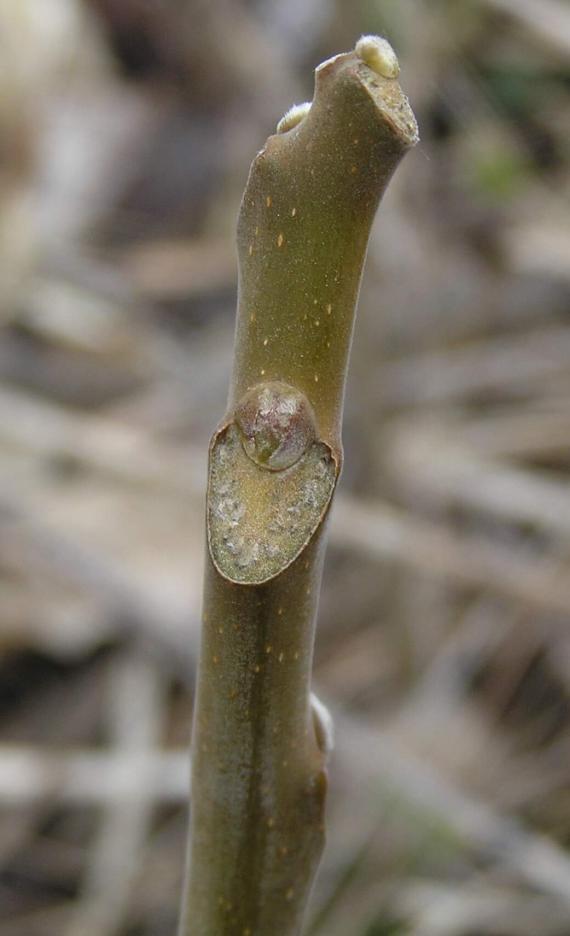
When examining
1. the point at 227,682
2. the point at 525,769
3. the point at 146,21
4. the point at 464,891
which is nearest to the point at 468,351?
the point at 525,769

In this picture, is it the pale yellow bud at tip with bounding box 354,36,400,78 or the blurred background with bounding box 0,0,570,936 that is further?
the blurred background with bounding box 0,0,570,936

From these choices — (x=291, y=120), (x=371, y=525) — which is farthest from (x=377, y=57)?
(x=371, y=525)

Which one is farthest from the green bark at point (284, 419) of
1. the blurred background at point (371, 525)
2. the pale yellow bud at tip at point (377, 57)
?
the blurred background at point (371, 525)

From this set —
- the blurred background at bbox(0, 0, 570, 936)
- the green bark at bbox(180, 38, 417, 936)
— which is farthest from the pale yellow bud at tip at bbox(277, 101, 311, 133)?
the blurred background at bbox(0, 0, 570, 936)

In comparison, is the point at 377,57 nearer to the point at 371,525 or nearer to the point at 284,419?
the point at 284,419

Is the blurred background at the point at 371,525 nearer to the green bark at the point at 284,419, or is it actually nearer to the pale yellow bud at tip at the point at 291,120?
the green bark at the point at 284,419

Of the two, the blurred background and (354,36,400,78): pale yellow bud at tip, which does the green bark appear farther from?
the blurred background
